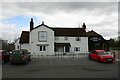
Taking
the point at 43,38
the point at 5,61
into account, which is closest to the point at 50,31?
the point at 43,38

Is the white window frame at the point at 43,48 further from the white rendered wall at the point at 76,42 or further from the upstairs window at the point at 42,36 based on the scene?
the white rendered wall at the point at 76,42

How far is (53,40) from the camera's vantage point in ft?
97.1

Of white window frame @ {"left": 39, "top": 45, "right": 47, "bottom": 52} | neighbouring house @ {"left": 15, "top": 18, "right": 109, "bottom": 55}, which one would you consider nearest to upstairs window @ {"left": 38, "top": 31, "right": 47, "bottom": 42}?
neighbouring house @ {"left": 15, "top": 18, "right": 109, "bottom": 55}

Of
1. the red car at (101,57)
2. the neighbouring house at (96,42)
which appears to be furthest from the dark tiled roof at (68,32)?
the red car at (101,57)

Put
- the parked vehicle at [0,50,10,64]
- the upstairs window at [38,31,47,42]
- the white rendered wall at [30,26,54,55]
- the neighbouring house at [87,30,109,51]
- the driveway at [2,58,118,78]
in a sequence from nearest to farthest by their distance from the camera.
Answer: the driveway at [2,58,118,78] < the parked vehicle at [0,50,10,64] < the white rendered wall at [30,26,54,55] < the upstairs window at [38,31,47,42] < the neighbouring house at [87,30,109,51]

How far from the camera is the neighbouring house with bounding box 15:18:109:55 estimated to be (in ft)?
96.3

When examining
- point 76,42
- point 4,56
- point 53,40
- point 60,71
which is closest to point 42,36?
point 53,40

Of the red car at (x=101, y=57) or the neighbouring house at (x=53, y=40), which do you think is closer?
the red car at (x=101, y=57)

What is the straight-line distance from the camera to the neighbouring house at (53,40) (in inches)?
1155

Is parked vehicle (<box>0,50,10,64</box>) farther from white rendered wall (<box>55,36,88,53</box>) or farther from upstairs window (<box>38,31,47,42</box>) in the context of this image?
white rendered wall (<box>55,36,88,53</box>)

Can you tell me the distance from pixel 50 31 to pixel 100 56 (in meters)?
14.5

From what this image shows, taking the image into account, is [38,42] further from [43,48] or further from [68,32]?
[68,32]

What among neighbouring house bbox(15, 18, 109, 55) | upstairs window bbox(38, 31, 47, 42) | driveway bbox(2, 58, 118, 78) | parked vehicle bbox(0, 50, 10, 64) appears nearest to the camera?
driveway bbox(2, 58, 118, 78)

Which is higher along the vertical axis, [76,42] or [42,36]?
[42,36]
